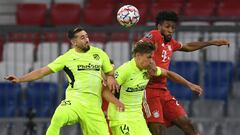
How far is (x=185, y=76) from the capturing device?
60.3 feet

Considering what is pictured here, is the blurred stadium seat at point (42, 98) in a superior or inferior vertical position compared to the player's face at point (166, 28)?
inferior

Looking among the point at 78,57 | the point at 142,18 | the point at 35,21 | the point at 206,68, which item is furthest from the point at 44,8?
the point at 78,57

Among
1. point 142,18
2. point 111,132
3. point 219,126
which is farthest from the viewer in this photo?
point 142,18

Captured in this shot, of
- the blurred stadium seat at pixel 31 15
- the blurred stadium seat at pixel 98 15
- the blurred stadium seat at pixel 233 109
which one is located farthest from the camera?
the blurred stadium seat at pixel 31 15

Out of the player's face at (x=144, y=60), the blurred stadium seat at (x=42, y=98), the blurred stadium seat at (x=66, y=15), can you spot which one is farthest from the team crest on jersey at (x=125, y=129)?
the blurred stadium seat at (x=66, y=15)

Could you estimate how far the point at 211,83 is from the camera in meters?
18.4

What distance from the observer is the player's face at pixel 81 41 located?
1401cm

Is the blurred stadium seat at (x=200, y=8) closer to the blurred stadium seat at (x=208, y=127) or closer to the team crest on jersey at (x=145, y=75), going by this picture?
the blurred stadium seat at (x=208, y=127)

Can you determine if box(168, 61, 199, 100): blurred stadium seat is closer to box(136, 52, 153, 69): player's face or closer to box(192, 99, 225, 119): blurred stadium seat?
box(192, 99, 225, 119): blurred stadium seat

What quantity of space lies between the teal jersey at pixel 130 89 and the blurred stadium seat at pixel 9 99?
17.4ft

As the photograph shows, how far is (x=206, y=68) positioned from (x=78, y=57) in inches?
188

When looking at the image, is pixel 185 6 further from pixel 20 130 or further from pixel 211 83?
pixel 20 130

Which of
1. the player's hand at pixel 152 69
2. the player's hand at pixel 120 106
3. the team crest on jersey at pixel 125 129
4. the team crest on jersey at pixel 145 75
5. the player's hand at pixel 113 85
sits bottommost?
the team crest on jersey at pixel 125 129

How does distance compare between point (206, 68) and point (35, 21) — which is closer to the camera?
point (206, 68)
